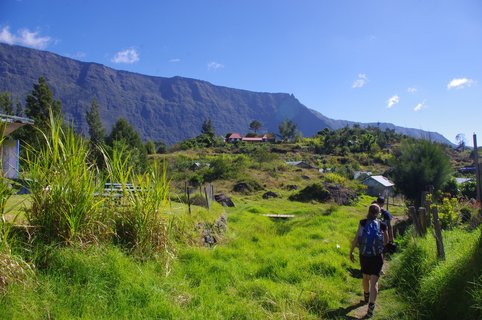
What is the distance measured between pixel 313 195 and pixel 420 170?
809 cm

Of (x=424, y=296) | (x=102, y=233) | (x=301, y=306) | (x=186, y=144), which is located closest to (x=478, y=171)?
(x=424, y=296)

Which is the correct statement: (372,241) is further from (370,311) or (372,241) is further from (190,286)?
(190,286)

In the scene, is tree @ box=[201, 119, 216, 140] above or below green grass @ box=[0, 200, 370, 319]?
above

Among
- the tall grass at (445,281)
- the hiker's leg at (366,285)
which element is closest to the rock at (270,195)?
the tall grass at (445,281)

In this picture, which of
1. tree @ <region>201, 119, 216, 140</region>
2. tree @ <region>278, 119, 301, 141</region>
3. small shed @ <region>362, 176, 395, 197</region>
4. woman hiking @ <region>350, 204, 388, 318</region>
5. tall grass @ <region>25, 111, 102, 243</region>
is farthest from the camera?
tree @ <region>278, 119, 301, 141</region>

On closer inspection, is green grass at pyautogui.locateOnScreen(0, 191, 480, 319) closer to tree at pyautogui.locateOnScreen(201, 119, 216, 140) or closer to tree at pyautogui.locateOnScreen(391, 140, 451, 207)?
tree at pyautogui.locateOnScreen(391, 140, 451, 207)

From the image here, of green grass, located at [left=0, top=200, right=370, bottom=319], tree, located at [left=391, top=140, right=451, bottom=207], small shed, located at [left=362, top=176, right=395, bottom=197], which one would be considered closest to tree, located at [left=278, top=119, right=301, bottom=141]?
small shed, located at [left=362, top=176, right=395, bottom=197]

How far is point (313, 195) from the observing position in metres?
25.6

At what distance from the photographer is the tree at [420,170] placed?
18828 millimetres

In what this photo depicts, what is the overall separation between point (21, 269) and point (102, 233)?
4.48 feet

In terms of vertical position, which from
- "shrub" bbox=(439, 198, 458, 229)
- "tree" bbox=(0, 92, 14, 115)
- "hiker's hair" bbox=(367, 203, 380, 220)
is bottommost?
"shrub" bbox=(439, 198, 458, 229)

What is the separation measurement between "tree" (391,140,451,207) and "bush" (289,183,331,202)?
6240mm

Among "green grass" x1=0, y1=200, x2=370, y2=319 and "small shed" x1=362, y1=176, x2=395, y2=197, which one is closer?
"green grass" x1=0, y1=200, x2=370, y2=319

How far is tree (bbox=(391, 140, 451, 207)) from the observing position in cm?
1883
